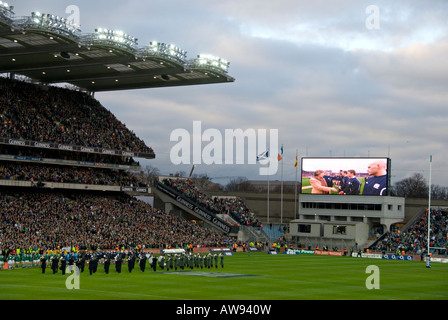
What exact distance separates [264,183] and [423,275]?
10119 centimetres

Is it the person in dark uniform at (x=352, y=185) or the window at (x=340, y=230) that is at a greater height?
the person in dark uniform at (x=352, y=185)

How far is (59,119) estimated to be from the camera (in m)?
62.7

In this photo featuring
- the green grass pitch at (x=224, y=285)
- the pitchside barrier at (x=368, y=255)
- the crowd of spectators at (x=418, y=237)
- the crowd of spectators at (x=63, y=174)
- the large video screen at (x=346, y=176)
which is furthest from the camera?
the large video screen at (x=346, y=176)

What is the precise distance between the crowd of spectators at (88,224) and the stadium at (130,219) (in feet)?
0.59

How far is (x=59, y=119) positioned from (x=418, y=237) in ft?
130

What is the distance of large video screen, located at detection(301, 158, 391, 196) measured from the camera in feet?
237

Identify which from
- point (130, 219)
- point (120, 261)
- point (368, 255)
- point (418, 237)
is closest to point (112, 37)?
point (130, 219)

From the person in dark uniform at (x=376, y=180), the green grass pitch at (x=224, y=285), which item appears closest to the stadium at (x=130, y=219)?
the green grass pitch at (x=224, y=285)

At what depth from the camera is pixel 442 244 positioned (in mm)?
65375

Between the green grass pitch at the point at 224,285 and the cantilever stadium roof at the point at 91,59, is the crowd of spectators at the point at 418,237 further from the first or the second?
the cantilever stadium roof at the point at 91,59

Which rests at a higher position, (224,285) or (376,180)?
(376,180)

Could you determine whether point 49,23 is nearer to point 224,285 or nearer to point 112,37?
point 112,37

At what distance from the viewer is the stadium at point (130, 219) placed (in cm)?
3281
